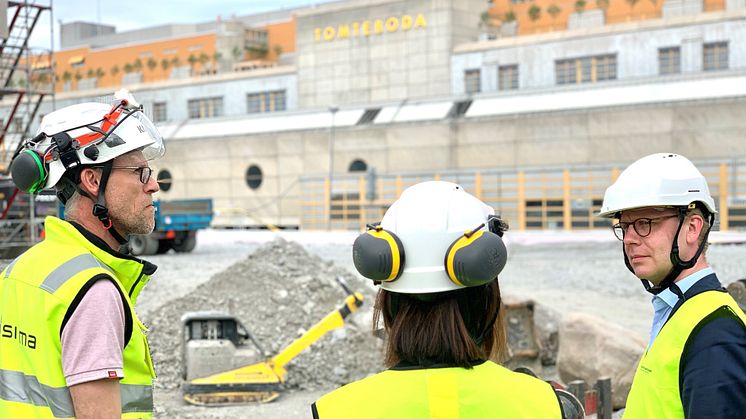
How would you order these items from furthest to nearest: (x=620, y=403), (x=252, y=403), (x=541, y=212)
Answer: (x=541, y=212) < (x=252, y=403) < (x=620, y=403)

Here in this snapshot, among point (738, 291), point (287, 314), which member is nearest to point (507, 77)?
point (287, 314)

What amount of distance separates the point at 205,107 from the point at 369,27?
1091 centimetres

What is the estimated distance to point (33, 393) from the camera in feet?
8.18

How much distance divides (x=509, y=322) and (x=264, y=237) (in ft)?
68.1

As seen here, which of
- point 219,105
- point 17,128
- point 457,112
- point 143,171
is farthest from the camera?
point 219,105

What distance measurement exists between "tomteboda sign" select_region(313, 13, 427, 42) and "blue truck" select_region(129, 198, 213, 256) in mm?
17304

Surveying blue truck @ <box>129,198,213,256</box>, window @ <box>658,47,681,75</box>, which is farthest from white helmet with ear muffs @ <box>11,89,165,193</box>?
window @ <box>658,47,681,75</box>

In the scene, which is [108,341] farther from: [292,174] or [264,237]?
[292,174]

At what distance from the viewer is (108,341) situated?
2.39 meters

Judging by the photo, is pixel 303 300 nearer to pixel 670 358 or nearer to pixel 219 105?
pixel 670 358

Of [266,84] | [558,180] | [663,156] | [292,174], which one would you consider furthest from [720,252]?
[266,84]

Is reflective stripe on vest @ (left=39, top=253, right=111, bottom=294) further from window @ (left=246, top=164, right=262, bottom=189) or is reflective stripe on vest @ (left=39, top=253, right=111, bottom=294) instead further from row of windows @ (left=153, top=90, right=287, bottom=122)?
row of windows @ (left=153, top=90, right=287, bottom=122)

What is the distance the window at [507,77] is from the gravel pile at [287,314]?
26.2 metres

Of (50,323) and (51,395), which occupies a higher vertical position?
(50,323)
